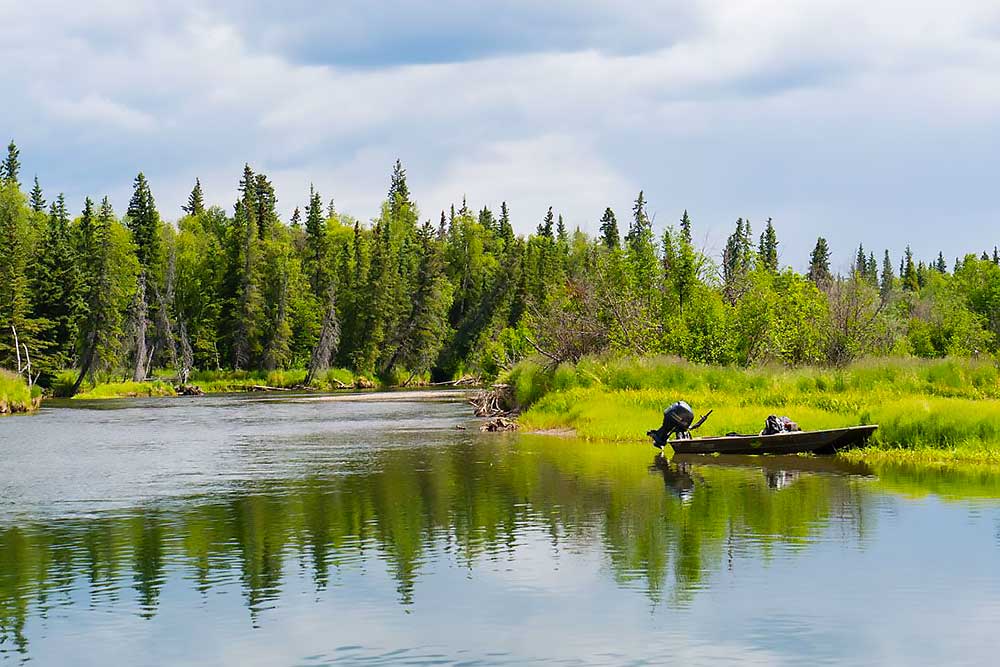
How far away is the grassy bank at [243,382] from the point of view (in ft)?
346

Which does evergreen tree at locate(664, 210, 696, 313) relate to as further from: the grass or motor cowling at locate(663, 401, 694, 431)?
the grass

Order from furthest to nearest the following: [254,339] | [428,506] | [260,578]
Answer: [254,339] → [428,506] → [260,578]

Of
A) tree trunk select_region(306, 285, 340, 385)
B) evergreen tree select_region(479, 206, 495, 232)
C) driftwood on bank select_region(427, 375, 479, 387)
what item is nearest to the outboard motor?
driftwood on bank select_region(427, 375, 479, 387)

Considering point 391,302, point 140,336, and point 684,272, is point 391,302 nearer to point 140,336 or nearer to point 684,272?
point 140,336

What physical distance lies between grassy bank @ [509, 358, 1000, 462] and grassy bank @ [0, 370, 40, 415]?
3742cm

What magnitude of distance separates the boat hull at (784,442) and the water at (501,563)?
0.64m

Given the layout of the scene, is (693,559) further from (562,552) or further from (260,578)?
(260,578)

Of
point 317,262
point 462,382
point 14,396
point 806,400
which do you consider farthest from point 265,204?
point 806,400

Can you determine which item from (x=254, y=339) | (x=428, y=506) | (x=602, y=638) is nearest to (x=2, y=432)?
(x=428, y=506)

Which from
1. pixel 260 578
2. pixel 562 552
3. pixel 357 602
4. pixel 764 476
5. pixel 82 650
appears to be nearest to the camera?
pixel 82 650

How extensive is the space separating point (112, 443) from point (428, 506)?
83.4 ft

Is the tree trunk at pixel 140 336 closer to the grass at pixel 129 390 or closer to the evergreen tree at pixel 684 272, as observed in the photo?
the grass at pixel 129 390

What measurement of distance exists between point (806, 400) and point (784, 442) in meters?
6.63

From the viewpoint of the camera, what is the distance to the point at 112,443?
156 feet
